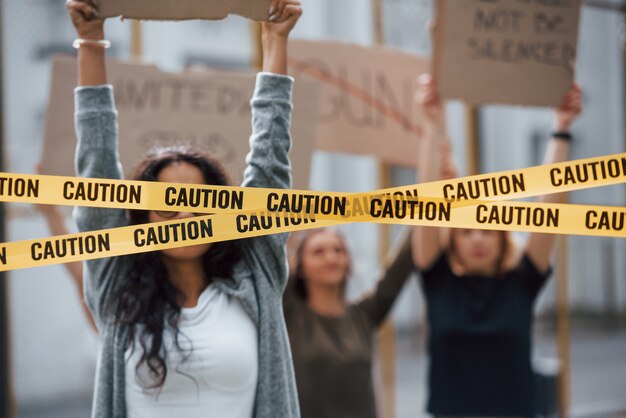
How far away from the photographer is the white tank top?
1.78 meters

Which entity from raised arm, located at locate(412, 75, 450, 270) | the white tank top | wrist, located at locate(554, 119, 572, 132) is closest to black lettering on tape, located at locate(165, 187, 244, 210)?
the white tank top

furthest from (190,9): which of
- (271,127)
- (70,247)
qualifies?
(70,247)

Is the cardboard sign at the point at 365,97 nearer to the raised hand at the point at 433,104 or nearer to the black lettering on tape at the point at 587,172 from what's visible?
the raised hand at the point at 433,104

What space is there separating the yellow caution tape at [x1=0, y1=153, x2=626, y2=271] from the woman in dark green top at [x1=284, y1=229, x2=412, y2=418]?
53.2 inches

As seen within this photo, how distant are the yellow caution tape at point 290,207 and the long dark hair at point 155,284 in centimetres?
15

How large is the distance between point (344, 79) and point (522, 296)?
135 centimetres

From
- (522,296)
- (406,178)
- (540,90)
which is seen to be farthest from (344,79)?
(406,178)

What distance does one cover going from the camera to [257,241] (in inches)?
76.4

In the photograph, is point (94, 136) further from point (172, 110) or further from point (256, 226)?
point (172, 110)

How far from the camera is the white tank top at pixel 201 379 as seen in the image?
1775mm

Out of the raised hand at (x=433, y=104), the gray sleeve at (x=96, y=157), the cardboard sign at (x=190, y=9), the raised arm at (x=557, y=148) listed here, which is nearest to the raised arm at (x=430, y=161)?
the raised hand at (x=433, y=104)

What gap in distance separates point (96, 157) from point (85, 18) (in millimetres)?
319

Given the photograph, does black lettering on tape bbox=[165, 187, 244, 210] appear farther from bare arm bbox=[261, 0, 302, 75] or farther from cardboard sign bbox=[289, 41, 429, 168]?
cardboard sign bbox=[289, 41, 429, 168]

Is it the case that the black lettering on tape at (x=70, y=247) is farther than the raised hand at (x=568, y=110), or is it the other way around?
the raised hand at (x=568, y=110)
